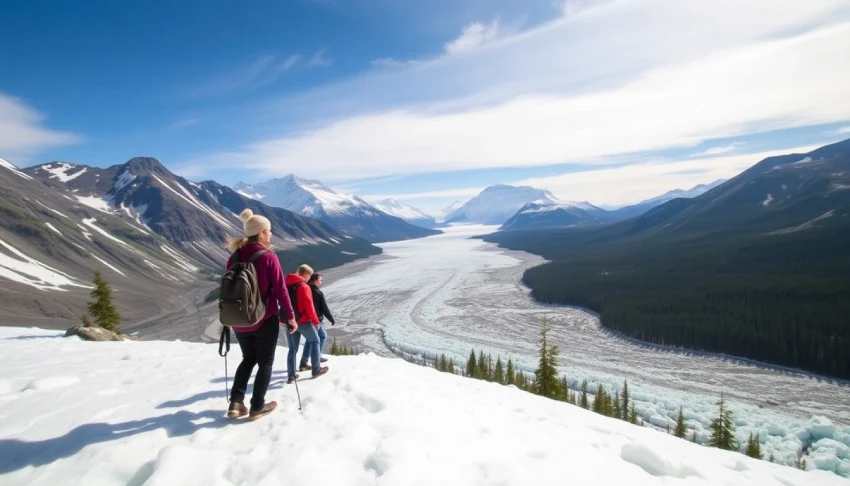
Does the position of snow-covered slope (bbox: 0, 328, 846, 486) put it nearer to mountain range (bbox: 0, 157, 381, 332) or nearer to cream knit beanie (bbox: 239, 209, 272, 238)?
cream knit beanie (bbox: 239, 209, 272, 238)

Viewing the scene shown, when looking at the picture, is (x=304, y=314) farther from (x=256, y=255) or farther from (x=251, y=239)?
(x=256, y=255)

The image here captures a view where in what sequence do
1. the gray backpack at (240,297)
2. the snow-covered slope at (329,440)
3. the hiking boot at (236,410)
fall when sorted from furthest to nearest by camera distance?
the hiking boot at (236,410)
the gray backpack at (240,297)
the snow-covered slope at (329,440)

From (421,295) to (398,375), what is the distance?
4601 inches

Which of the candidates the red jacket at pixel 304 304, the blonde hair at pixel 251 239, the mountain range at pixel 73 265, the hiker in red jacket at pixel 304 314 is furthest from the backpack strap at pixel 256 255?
the mountain range at pixel 73 265

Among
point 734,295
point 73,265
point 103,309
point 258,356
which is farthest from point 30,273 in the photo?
point 734,295

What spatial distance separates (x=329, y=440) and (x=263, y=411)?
176 cm

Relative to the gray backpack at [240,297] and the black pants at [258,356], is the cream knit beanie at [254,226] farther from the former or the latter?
the black pants at [258,356]

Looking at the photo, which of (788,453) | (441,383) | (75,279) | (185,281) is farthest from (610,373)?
(185,281)

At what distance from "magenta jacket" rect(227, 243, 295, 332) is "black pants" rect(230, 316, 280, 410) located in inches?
5.3

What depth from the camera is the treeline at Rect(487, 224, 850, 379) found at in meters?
70.9

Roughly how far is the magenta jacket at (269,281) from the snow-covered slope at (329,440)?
1.79 m

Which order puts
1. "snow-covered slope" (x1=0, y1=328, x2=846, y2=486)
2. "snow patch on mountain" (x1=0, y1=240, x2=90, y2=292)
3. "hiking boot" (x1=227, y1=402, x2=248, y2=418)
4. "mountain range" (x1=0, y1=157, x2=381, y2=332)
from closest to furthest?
"snow-covered slope" (x1=0, y1=328, x2=846, y2=486) < "hiking boot" (x1=227, y1=402, x2=248, y2=418) < "mountain range" (x1=0, y1=157, x2=381, y2=332) < "snow patch on mountain" (x1=0, y1=240, x2=90, y2=292)

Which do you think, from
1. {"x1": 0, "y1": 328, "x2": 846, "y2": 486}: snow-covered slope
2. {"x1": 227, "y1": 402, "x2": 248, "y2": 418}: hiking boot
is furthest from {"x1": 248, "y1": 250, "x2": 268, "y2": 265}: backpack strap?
{"x1": 0, "y1": 328, "x2": 846, "y2": 486}: snow-covered slope

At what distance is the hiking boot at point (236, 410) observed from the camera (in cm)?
692
